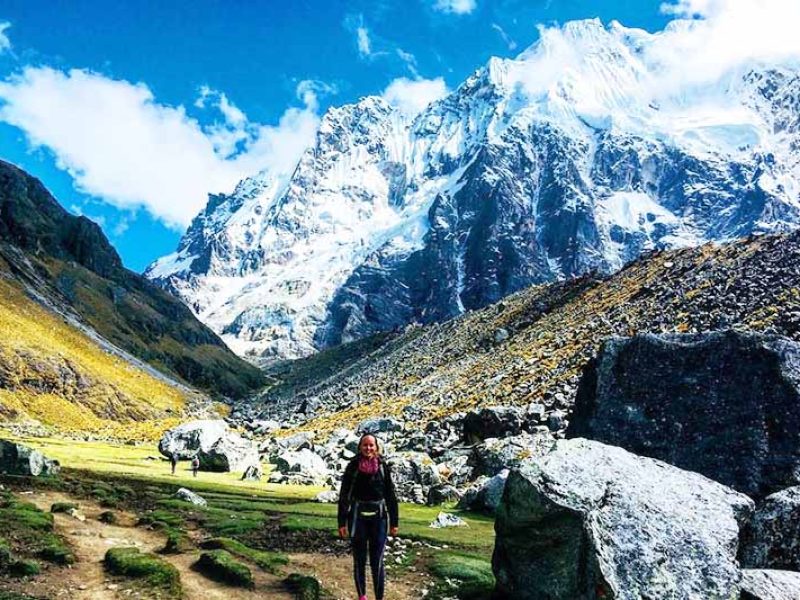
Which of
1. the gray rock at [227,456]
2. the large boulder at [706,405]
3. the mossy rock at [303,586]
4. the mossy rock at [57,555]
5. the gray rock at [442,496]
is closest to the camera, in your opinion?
the mossy rock at [303,586]

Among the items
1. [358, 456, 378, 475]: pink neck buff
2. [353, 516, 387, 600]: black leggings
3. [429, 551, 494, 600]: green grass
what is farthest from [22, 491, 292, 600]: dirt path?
[358, 456, 378, 475]: pink neck buff

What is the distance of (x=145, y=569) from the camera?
21.3m

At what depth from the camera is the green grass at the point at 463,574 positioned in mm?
19797

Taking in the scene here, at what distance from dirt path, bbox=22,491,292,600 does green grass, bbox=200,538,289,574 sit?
64 cm

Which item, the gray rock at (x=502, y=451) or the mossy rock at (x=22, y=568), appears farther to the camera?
the gray rock at (x=502, y=451)

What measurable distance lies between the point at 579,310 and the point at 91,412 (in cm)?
9953

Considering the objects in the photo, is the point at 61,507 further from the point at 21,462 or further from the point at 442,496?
the point at 442,496

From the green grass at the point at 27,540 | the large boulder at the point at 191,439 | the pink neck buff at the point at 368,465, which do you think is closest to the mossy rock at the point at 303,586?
the pink neck buff at the point at 368,465

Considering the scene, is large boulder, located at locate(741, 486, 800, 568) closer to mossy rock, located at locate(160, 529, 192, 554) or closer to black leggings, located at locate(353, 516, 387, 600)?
black leggings, located at locate(353, 516, 387, 600)

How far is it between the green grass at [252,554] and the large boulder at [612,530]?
930 cm

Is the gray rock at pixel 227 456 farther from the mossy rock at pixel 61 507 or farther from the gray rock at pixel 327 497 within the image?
the mossy rock at pixel 61 507

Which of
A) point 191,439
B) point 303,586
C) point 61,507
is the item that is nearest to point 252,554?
point 303,586

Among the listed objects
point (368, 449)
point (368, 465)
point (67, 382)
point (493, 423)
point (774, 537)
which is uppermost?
point (67, 382)

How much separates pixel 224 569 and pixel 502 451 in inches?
1009
